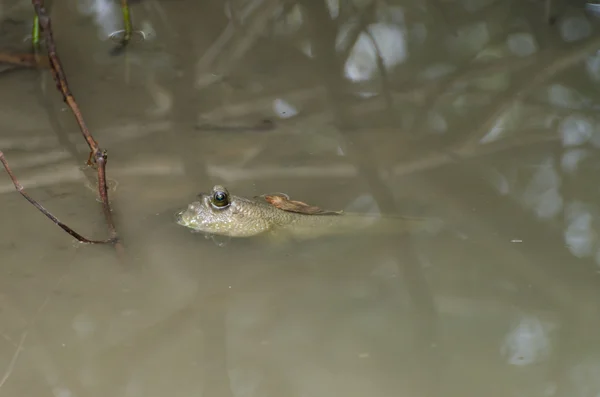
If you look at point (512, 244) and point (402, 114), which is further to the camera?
point (402, 114)

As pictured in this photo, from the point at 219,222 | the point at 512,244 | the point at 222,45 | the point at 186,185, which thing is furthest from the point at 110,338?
the point at 222,45

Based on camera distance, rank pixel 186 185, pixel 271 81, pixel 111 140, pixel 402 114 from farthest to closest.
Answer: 1. pixel 271 81
2. pixel 402 114
3. pixel 111 140
4. pixel 186 185

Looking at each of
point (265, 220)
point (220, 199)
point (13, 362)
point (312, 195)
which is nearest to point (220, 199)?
point (220, 199)

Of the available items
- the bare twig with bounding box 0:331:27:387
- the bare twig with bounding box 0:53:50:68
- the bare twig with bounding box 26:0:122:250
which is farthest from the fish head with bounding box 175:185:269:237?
the bare twig with bounding box 0:53:50:68

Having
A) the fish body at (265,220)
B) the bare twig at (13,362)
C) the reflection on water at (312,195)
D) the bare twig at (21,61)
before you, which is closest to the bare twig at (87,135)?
the reflection on water at (312,195)

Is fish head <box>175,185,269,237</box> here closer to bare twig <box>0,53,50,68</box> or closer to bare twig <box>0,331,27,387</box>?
bare twig <box>0,331,27,387</box>

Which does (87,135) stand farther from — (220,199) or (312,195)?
(312,195)

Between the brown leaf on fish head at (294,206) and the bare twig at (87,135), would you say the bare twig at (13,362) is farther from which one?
the brown leaf on fish head at (294,206)

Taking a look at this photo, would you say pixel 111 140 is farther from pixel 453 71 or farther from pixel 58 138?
pixel 453 71
